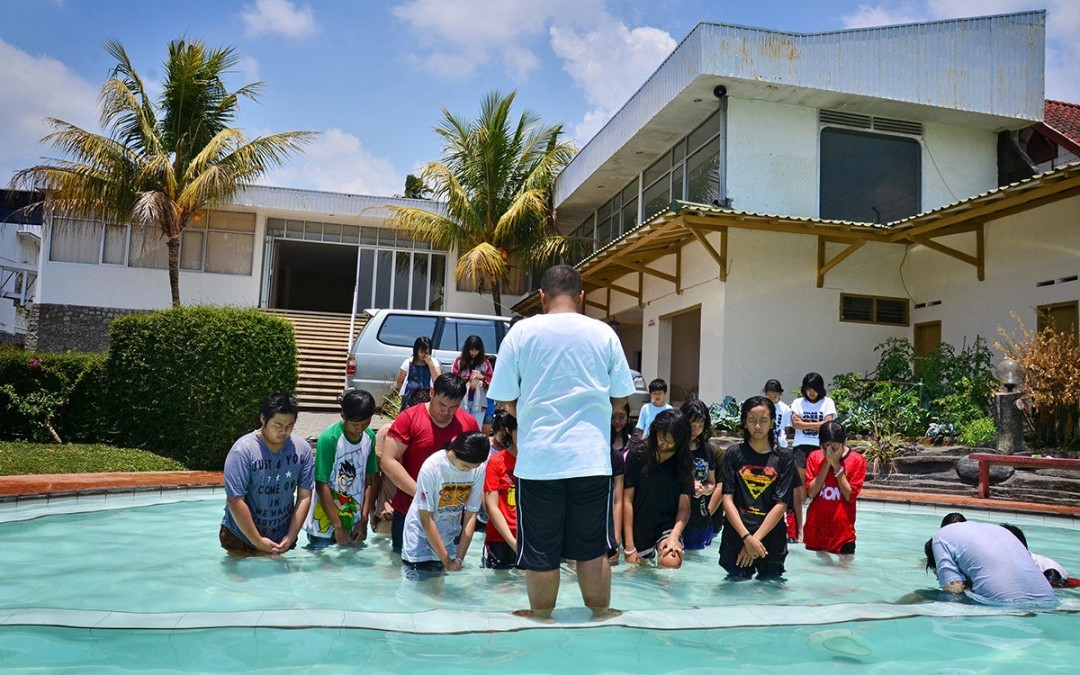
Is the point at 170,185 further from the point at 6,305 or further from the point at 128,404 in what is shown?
the point at 6,305

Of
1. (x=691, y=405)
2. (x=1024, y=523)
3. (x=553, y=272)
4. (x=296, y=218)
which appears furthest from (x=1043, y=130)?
(x=296, y=218)

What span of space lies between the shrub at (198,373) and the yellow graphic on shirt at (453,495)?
6159 mm

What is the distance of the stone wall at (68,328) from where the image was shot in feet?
72.8

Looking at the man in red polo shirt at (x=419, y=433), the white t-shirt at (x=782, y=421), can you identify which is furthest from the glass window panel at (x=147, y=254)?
the man in red polo shirt at (x=419, y=433)

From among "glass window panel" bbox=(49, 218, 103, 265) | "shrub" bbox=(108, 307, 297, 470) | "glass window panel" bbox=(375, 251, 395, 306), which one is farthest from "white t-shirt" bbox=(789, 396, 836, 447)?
"glass window panel" bbox=(49, 218, 103, 265)

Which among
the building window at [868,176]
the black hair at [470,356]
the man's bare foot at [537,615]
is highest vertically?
the building window at [868,176]

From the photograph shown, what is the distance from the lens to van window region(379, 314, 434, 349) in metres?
13.4

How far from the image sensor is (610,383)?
12.9ft

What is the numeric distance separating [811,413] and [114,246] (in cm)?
2091

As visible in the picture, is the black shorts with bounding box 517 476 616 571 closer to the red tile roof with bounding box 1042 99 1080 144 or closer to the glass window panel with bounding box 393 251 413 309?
the red tile roof with bounding box 1042 99 1080 144

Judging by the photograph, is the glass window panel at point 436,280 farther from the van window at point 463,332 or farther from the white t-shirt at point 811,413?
the white t-shirt at point 811,413

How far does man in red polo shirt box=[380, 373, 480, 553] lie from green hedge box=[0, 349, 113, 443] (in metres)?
7.43

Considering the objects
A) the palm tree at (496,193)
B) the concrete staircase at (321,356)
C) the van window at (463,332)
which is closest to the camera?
the van window at (463,332)

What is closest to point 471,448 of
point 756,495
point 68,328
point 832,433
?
point 756,495
